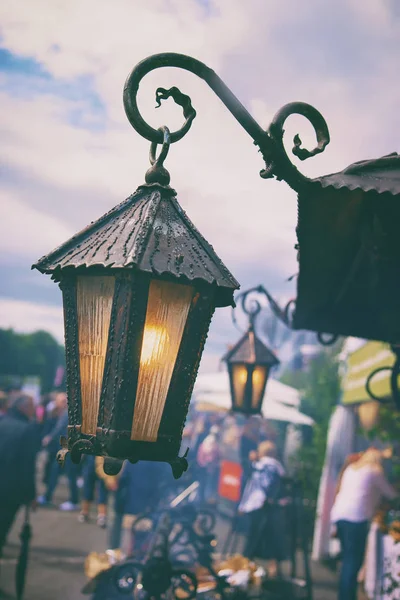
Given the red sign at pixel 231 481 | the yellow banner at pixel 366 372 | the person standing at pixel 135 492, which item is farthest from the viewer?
the red sign at pixel 231 481

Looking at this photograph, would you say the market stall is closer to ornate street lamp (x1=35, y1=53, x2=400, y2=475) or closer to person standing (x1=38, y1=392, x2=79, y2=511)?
ornate street lamp (x1=35, y1=53, x2=400, y2=475)

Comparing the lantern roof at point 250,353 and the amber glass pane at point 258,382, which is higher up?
the lantern roof at point 250,353

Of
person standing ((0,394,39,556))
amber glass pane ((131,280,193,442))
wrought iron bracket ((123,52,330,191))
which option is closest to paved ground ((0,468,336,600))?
person standing ((0,394,39,556))

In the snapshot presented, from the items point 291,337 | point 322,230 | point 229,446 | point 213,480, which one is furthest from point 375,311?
point 291,337

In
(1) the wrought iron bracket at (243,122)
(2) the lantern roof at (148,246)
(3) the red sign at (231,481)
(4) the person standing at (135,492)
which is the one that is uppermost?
(1) the wrought iron bracket at (243,122)

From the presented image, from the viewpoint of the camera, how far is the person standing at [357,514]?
5.85 metres

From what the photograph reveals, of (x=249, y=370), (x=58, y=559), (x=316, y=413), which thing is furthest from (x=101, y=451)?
(x=316, y=413)

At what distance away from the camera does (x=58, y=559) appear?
23.0 ft

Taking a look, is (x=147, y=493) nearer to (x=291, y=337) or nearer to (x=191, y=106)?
(x=191, y=106)

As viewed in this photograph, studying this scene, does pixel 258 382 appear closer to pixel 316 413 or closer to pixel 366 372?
pixel 366 372

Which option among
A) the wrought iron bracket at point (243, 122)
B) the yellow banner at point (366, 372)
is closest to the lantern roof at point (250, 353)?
the yellow banner at point (366, 372)

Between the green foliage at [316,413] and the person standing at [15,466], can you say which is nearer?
the person standing at [15,466]

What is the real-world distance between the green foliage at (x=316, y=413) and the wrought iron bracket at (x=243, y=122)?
7.09 meters

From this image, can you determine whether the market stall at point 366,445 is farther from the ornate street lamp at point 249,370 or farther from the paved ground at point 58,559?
the ornate street lamp at point 249,370
